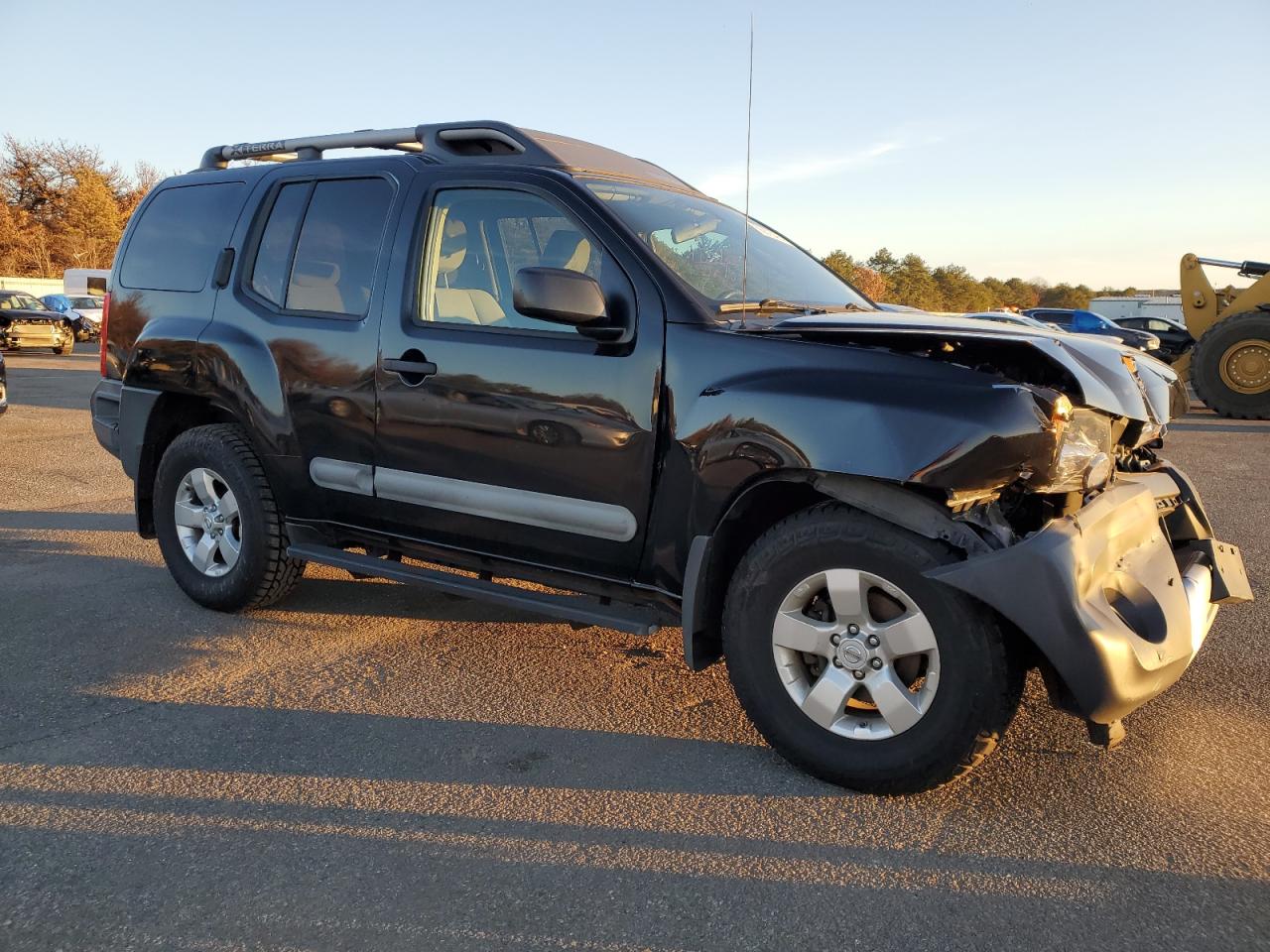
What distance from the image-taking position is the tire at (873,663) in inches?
109

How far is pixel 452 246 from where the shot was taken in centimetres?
392

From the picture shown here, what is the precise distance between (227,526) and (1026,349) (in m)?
3.51

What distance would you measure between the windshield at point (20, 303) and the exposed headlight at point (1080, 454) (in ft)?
86.4

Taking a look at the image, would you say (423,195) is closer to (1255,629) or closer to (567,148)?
(567,148)

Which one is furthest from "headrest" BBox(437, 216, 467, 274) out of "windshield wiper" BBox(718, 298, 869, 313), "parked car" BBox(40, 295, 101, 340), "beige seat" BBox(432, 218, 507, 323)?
"parked car" BBox(40, 295, 101, 340)

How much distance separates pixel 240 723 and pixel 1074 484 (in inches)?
111

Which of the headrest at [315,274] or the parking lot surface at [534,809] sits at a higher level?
the headrest at [315,274]

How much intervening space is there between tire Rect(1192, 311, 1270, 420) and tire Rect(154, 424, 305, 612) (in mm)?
13289

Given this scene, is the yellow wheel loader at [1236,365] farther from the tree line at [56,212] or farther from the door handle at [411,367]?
the tree line at [56,212]

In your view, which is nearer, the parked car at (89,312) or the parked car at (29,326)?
the parked car at (29,326)

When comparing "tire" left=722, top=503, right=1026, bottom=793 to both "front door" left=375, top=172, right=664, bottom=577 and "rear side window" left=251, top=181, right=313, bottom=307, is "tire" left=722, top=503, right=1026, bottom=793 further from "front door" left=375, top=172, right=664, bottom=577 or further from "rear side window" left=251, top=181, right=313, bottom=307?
"rear side window" left=251, top=181, right=313, bottom=307

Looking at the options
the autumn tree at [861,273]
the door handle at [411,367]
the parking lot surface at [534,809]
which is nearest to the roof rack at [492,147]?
the door handle at [411,367]

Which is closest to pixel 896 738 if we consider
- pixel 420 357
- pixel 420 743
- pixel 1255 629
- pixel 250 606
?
pixel 420 743

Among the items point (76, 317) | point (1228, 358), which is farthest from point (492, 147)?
point (76, 317)
